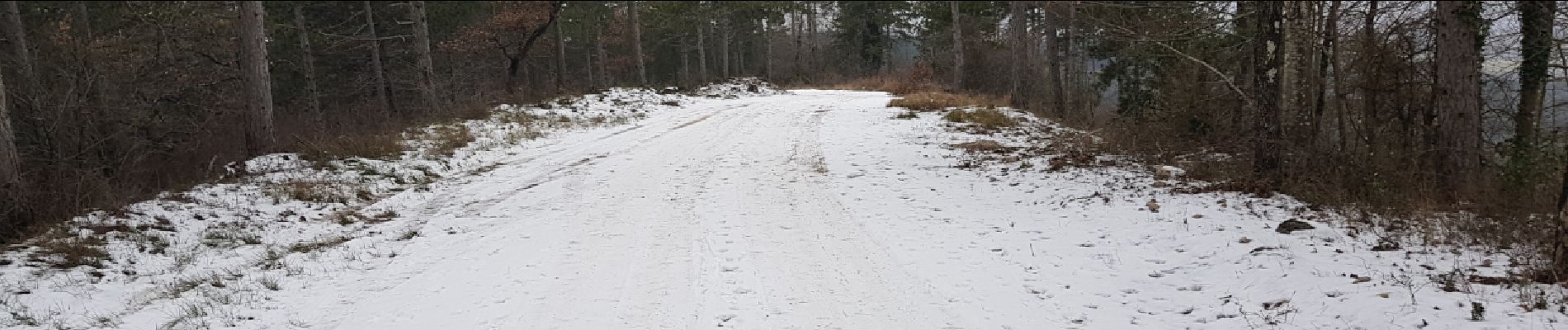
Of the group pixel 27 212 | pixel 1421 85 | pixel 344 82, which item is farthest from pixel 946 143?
pixel 344 82

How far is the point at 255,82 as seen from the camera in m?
11.3

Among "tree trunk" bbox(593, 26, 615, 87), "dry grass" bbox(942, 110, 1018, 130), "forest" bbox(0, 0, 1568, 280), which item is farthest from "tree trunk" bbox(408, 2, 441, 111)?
"dry grass" bbox(942, 110, 1018, 130)

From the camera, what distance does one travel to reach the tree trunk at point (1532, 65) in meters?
7.81

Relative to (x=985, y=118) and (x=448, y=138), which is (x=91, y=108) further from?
(x=985, y=118)

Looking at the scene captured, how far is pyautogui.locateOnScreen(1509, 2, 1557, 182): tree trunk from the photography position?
308 inches

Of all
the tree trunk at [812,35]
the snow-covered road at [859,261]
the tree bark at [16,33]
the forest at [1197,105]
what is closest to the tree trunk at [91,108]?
the forest at [1197,105]

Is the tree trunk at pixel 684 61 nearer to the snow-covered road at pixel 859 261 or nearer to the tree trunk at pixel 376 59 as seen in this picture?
the tree trunk at pixel 376 59

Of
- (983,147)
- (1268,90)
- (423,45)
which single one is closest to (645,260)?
(1268,90)

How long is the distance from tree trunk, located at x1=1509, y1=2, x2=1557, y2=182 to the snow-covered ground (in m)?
3.52

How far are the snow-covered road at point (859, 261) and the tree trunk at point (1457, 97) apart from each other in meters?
2.24

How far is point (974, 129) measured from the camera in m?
14.4

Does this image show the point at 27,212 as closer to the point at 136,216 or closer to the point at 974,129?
the point at 136,216

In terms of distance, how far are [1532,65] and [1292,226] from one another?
17.3 feet

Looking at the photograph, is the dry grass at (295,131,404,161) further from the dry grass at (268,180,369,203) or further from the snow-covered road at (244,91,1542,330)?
the snow-covered road at (244,91,1542,330)
